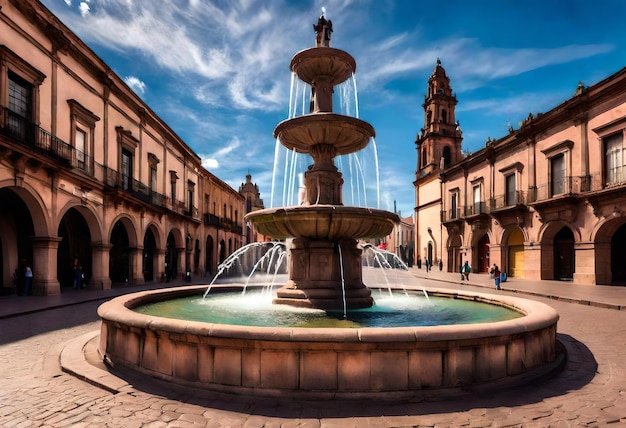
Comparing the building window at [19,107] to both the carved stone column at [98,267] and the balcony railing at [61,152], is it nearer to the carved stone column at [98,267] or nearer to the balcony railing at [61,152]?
the balcony railing at [61,152]

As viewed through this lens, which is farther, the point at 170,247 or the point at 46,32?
the point at 170,247

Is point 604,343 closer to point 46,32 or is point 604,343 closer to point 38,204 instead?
point 38,204

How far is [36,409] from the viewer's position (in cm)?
390

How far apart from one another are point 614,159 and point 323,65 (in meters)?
18.2

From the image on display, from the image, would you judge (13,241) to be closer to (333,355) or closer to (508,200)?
(333,355)

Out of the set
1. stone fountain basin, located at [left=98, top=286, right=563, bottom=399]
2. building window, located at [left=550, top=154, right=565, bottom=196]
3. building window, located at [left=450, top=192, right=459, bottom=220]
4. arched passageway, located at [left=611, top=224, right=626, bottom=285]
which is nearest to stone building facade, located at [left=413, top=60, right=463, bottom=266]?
building window, located at [left=450, top=192, right=459, bottom=220]

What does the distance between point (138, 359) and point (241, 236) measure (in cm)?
4506

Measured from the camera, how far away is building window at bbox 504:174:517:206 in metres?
27.5

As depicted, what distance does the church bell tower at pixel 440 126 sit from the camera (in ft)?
146

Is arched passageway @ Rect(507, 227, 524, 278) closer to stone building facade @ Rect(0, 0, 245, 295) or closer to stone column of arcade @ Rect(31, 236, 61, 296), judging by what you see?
stone building facade @ Rect(0, 0, 245, 295)

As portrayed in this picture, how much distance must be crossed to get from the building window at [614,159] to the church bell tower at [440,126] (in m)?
23.9

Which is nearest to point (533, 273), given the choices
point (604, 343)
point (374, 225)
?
point (604, 343)

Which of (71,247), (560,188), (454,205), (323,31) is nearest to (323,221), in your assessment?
(323,31)

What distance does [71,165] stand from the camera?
15.6 meters
